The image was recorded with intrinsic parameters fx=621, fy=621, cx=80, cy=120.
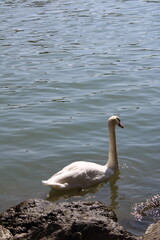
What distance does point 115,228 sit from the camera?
5879 millimetres

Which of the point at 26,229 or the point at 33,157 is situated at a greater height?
the point at 26,229

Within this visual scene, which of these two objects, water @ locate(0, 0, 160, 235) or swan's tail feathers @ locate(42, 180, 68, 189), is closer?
swan's tail feathers @ locate(42, 180, 68, 189)

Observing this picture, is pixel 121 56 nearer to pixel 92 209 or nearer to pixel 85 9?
pixel 85 9

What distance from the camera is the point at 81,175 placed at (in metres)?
8.57

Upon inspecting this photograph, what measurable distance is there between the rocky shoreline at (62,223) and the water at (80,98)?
1075 mm

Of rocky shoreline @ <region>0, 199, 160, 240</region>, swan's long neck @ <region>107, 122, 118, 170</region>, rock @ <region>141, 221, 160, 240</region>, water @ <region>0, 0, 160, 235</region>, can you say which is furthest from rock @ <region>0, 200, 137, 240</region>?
swan's long neck @ <region>107, 122, 118, 170</region>

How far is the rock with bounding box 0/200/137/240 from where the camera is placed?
19.2 ft

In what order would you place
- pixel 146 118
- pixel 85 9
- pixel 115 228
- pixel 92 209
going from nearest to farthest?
pixel 115 228
pixel 92 209
pixel 146 118
pixel 85 9

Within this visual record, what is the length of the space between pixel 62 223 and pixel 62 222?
0.8 inches

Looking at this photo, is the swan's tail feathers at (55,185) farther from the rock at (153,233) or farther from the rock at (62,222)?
the rock at (153,233)

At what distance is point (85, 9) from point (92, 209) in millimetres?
17393

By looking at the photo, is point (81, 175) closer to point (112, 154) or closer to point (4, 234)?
point (112, 154)

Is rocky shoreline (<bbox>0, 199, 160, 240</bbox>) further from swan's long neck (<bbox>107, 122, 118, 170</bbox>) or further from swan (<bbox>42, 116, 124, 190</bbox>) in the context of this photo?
swan's long neck (<bbox>107, 122, 118, 170</bbox>)

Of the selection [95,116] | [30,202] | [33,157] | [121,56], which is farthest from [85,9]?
[30,202]
